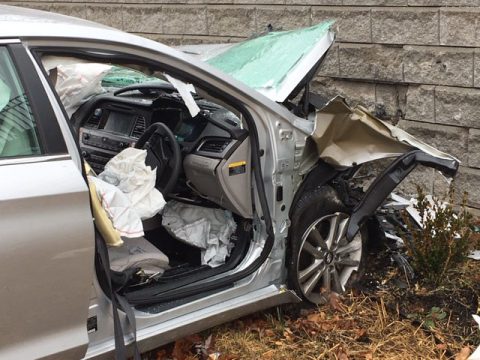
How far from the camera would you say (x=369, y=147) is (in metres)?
3.96

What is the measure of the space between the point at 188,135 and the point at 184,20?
12.3 ft

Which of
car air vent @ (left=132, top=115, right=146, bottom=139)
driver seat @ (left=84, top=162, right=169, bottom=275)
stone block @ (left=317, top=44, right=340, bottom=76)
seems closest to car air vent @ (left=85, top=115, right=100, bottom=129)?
car air vent @ (left=132, top=115, right=146, bottom=139)

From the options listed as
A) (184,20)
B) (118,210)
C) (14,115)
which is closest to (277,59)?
(118,210)

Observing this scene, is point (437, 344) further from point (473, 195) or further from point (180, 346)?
point (473, 195)

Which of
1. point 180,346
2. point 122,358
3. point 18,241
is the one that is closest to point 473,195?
point 180,346

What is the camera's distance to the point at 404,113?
5828mm

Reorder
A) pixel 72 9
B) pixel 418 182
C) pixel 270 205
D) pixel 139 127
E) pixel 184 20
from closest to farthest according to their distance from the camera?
pixel 270 205
pixel 139 127
pixel 418 182
pixel 184 20
pixel 72 9

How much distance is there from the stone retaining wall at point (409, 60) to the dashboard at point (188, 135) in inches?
91.4

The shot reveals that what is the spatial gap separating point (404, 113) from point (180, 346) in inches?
123

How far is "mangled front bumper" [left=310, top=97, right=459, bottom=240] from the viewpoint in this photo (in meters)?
3.81

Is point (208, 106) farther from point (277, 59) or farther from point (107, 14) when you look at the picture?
point (107, 14)

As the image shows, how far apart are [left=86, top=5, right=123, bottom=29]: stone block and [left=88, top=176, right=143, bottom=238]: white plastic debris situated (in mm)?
→ 5468

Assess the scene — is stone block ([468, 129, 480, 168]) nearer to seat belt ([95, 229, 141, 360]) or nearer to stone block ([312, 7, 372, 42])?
stone block ([312, 7, 372, 42])

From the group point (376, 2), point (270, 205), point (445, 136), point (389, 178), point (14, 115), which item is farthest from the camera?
point (376, 2)
